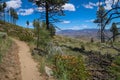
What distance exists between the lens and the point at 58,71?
1287cm

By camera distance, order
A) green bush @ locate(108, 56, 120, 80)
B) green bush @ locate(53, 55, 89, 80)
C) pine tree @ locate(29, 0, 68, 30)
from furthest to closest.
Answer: pine tree @ locate(29, 0, 68, 30)
green bush @ locate(53, 55, 89, 80)
green bush @ locate(108, 56, 120, 80)

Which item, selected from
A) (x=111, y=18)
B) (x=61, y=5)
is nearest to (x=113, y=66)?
(x=111, y=18)

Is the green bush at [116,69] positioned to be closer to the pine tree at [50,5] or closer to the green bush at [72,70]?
the green bush at [72,70]

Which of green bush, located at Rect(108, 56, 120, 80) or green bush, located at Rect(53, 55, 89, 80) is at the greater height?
green bush, located at Rect(108, 56, 120, 80)

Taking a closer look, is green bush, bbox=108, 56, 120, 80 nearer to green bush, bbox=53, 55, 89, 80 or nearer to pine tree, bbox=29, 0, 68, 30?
green bush, bbox=53, 55, 89, 80

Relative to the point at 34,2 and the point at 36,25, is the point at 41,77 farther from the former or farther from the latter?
the point at 34,2

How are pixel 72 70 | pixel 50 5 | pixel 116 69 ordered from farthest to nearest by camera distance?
pixel 50 5 < pixel 72 70 < pixel 116 69

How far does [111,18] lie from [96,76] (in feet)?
27.7

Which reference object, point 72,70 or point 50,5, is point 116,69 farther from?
point 50,5

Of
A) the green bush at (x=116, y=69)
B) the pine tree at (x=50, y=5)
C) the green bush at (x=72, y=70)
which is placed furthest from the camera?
the pine tree at (x=50, y=5)

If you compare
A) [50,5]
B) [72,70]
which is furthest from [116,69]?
[50,5]

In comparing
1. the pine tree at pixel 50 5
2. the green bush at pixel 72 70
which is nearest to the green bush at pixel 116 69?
the green bush at pixel 72 70

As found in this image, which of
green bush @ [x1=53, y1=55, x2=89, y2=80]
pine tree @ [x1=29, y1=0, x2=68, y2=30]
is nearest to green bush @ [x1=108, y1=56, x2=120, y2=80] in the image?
green bush @ [x1=53, y1=55, x2=89, y2=80]

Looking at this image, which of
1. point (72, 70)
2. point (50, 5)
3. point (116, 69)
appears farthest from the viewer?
point (50, 5)
